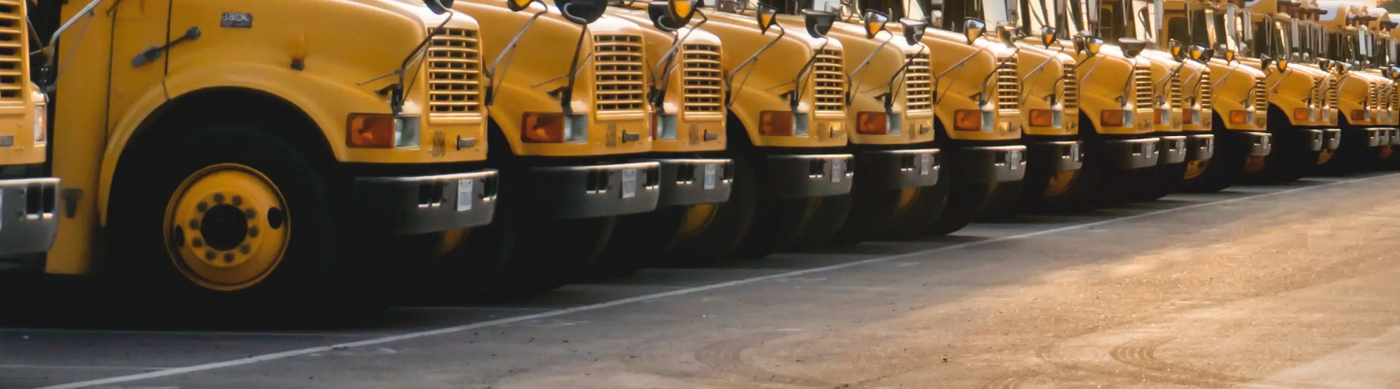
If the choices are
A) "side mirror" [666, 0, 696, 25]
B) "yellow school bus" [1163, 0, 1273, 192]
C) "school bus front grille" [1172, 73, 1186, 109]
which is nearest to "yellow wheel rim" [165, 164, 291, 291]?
"side mirror" [666, 0, 696, 25]

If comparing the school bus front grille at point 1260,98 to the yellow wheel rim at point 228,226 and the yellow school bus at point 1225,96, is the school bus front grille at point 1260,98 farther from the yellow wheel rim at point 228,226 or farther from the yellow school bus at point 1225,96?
the yellow wheel rim at point 228,226

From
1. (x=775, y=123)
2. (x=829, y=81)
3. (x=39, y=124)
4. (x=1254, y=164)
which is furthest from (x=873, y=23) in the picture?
(x=1254, y=164)

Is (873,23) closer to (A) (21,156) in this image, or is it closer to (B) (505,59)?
(B) (505,59)

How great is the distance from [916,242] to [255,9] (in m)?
7.82

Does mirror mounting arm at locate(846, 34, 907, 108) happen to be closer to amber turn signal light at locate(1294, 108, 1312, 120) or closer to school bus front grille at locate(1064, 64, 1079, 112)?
school bus front grille at locate(1064, 64, 1079, 112)

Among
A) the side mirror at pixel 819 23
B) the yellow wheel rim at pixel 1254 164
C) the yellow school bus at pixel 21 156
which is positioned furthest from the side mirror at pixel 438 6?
the yellow wheel rim at pixel 1254 164

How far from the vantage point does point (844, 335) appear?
9906 millimetres

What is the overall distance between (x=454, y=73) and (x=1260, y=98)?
17.0 m

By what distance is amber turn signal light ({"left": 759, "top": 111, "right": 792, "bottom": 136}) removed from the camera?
1375 centimetres

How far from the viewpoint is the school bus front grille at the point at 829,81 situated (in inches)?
555

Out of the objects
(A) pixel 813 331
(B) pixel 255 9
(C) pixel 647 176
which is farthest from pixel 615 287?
(B) pixel 255 9

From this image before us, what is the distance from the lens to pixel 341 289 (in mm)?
9664

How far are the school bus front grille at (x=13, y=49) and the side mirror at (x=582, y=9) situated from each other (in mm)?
3277

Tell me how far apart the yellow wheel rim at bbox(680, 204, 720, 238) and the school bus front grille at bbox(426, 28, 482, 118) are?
3411 mm
